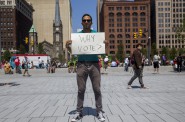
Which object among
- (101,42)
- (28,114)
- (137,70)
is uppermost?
(101,42)

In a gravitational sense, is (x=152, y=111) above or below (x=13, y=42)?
below

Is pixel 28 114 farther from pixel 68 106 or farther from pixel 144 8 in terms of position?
pixel 144 8

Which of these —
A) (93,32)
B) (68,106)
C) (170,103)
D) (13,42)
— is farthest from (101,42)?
(13,42)

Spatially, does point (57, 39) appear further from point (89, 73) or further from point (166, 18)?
point (89, 73)

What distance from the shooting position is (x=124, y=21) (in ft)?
478

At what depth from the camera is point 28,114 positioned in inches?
297

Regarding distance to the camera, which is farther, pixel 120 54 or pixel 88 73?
pixel 120 54

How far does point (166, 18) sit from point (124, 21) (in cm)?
2126

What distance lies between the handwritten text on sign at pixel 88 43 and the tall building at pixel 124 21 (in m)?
136

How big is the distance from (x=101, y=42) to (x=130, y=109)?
2.01 m

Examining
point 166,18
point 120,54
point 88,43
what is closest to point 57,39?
point 166,18

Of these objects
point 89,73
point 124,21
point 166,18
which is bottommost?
point 89,73

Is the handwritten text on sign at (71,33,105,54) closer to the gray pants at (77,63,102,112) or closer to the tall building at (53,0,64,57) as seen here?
the gray pants at (77,63,102,112)

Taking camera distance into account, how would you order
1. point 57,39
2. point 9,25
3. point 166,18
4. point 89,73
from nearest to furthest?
point 89,73
point 9,25
point 166,18
point 57,39
